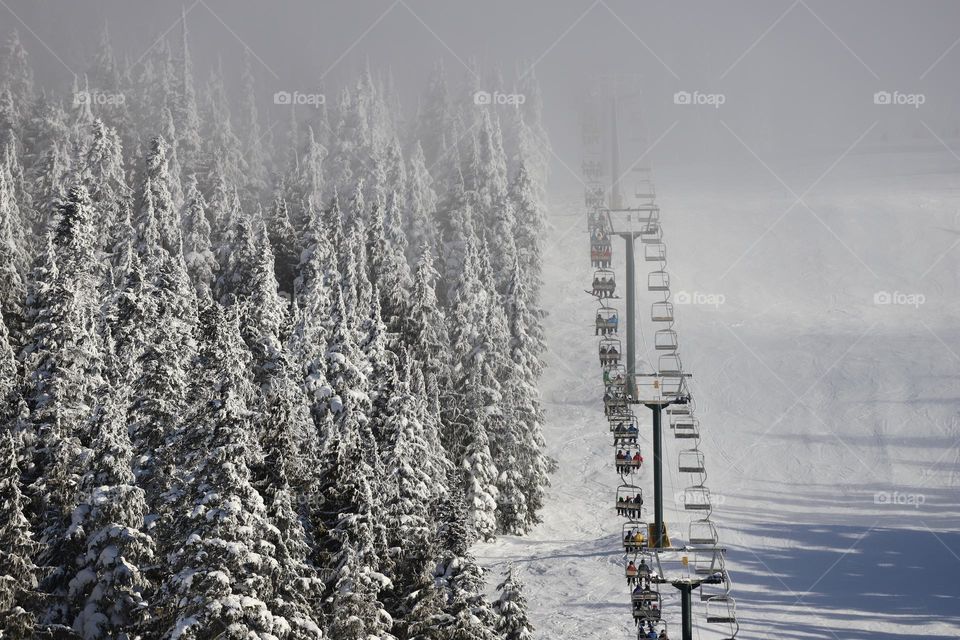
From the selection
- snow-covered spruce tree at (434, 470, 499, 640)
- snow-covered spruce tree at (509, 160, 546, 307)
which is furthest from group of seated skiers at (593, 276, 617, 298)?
snow-covered spruce tree at (509, 160, 546, 307)

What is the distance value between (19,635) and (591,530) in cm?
3267

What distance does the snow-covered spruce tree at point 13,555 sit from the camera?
25812mm

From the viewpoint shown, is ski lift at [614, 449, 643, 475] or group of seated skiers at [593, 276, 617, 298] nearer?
ski lift at [614, 449, 643, 475]

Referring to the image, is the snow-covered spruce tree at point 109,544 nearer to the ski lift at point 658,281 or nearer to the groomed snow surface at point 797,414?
the ski lift at point 658,281

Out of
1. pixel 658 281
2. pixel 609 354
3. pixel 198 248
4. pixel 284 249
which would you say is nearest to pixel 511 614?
pixel 609 354

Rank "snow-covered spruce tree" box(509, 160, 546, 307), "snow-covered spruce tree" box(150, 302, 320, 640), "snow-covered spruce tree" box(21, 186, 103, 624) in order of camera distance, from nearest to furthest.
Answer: "snow-covered spruce tree" box(150, 302, 320, 640), "snow-covered spruce tree" box(21, 186, 103, 624), "snow-covered spruce tree" box(509, 160, 546, 307)

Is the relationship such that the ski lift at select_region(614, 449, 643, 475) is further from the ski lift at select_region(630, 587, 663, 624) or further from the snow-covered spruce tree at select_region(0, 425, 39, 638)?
the snow-covered spruce tree at select_region(0, 425, 39, 638)

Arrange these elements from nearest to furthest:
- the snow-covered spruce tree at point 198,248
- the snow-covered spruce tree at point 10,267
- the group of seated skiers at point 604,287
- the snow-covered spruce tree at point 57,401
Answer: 1. the snow-covered spruce tree at point 57,401
2. the group of seated skiers at point 604,287
3. the snow-covered spruce tree at point 10,267
4. the snow-covered spruce tree at point 198,248

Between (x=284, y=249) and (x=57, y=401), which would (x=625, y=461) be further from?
(x=284, y=249)

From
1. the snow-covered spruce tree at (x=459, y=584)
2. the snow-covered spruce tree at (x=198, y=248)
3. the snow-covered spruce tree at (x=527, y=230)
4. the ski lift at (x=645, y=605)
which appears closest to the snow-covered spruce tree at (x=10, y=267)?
the snow-covered spruce tree at (x=198, y=248)

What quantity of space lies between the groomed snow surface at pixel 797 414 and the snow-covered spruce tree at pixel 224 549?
18.3 metres

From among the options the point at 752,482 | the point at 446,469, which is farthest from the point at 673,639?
the point at 752,482

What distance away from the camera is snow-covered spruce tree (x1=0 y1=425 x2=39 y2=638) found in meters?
25.8

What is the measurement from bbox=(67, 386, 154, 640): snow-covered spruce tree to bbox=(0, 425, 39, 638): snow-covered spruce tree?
5.14 feet
